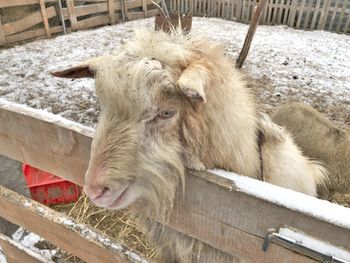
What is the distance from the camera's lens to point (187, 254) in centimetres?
180

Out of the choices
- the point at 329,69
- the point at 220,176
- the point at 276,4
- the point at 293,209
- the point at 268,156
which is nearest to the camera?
the point at 293,209

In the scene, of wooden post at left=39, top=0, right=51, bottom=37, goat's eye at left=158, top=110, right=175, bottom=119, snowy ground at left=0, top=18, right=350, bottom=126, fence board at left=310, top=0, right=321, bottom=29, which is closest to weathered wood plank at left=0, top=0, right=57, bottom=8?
wooden post at left=39, top=0, right=51, bottom=37

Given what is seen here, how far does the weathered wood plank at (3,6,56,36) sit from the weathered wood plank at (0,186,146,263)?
27.6ft

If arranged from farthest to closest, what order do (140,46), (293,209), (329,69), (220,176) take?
(329,69) < (140,46) < (220,176) < (293,209)

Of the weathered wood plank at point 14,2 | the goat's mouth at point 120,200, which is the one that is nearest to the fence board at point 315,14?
the weathered wood plank at point 14,2

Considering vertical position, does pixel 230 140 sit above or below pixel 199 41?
below

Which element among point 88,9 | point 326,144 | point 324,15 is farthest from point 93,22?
point 326,144

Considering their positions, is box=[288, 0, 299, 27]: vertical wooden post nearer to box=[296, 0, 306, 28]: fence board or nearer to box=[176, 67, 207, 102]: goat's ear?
box=[296, 0, 306, 28]: fence board

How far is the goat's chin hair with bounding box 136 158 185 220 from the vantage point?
1.44 metres

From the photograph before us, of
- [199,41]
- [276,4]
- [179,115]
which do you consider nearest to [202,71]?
[179,115]

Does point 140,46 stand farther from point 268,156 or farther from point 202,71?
point 268,156

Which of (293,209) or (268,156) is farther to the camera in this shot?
(268,156)

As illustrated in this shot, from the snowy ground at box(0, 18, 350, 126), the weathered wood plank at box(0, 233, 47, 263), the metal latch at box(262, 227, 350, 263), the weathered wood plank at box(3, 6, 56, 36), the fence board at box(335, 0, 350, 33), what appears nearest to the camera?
the metal latch at box(262, 227, 350, 263)

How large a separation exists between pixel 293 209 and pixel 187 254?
85 centimetres
